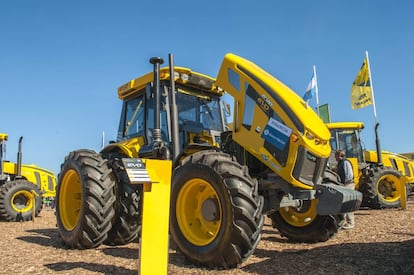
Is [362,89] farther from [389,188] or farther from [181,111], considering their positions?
[181,111]

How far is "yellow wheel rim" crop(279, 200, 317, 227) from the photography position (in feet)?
21.1

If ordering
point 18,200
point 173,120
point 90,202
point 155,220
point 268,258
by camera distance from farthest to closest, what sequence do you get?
1. point 18,200
2. point 173,120
3. point 90,202
4. point 268,258
5. point 155,220

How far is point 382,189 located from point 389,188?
0.24 meters

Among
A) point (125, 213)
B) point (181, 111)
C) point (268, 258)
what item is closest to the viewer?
point (268, 258)

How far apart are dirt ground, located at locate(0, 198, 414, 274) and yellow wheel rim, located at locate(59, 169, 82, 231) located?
1.43 feet

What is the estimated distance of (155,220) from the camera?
392 cm

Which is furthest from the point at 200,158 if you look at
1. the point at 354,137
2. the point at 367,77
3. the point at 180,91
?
the point at 367,77

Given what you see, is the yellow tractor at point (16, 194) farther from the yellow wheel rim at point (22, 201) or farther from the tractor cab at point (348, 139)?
the tractor cab at point (348, 139)

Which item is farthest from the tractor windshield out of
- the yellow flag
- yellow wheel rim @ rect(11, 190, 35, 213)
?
the yellow flag

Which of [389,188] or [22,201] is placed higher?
[389,188]

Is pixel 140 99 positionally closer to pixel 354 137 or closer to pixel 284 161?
pixel 284 161

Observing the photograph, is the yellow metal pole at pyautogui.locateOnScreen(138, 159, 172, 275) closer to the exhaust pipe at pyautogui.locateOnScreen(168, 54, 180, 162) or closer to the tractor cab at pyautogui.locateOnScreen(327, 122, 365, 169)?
the exhaust pipe at pyautogui.locateOnScreen(168, 54, 180, 162)

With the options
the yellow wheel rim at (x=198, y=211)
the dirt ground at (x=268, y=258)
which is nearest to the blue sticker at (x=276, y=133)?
the yellow wheel rim at (x=198, y=211)

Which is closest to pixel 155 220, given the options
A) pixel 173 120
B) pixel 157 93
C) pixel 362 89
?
pixel 173 120
